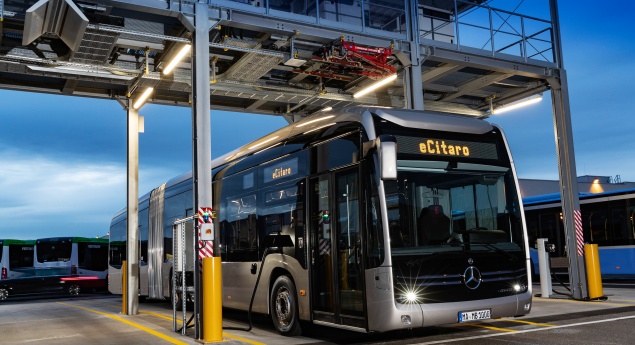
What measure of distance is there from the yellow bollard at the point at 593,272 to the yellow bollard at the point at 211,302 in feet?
28.0

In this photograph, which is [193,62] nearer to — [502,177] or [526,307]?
[502,177]

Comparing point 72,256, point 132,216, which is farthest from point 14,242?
point 132,216

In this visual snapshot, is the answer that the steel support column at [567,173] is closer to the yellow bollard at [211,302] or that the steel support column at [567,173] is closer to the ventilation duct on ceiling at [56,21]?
the yellow bollard at [211,302]

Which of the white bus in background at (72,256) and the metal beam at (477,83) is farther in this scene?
the white bus in background at (72,256)

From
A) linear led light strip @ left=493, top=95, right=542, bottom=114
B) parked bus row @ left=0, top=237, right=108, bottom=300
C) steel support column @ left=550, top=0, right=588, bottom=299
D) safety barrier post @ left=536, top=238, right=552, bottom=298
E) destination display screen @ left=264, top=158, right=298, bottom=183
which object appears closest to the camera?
destination display screen @ left=264, top=158, right=298, bottom=183

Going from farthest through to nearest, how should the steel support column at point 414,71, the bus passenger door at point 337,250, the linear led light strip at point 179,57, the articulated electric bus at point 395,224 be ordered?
the steel support column at point 414,71 → the linear led light strip at point 179,57 → the bus passenger door at point 337,250 → the articulated electric bus at point 395,224

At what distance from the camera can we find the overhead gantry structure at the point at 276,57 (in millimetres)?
10695

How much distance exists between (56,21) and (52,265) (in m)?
23.2

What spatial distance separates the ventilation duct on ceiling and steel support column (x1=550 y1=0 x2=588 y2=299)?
34.7 feet

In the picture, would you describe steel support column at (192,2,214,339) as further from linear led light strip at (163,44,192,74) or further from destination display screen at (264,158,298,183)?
destination display screen at (264,158,298,183)

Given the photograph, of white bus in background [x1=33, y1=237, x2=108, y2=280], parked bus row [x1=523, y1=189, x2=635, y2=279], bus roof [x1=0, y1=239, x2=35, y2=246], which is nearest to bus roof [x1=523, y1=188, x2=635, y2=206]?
parked bus row [x1=523, y1=189, x2=635, y2=279]

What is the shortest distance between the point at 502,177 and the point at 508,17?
6.90 m

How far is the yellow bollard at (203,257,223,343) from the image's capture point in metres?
9.49

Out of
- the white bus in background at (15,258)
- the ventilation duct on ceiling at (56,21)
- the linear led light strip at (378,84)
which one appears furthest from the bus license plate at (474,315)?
the white bus in background at (15,258)
